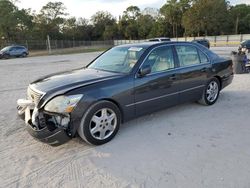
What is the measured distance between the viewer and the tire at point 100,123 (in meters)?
3.25

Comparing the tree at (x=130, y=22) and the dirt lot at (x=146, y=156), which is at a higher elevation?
the tree at (x=130, y=22)

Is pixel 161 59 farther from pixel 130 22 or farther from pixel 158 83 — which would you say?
pixel 130 22

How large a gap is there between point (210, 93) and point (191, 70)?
0.91m

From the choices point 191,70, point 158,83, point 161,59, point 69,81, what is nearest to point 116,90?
point 69,81

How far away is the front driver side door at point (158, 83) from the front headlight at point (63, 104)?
1083 millimetres

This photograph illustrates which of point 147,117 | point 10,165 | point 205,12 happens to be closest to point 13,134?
point 10,165

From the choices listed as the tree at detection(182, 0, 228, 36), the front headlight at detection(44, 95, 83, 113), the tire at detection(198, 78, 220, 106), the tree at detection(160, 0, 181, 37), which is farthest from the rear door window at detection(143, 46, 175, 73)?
the tree at detection(160, 0, 181, 37)

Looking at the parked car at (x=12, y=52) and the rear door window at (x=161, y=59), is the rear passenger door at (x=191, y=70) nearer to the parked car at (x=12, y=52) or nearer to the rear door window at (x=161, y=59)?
the rear door window at (x=161, y=59)

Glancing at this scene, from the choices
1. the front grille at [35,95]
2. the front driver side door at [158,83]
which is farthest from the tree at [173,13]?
the front grille at [35,95]

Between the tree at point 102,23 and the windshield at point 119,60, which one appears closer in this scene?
the windshield at point 119,60

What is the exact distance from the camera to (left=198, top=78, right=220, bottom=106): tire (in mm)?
5035

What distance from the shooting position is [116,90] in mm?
3504

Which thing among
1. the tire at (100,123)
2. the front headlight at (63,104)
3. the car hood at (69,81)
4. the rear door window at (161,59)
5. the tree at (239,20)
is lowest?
the tire at (100,123)

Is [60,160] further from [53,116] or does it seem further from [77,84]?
[77,84]
